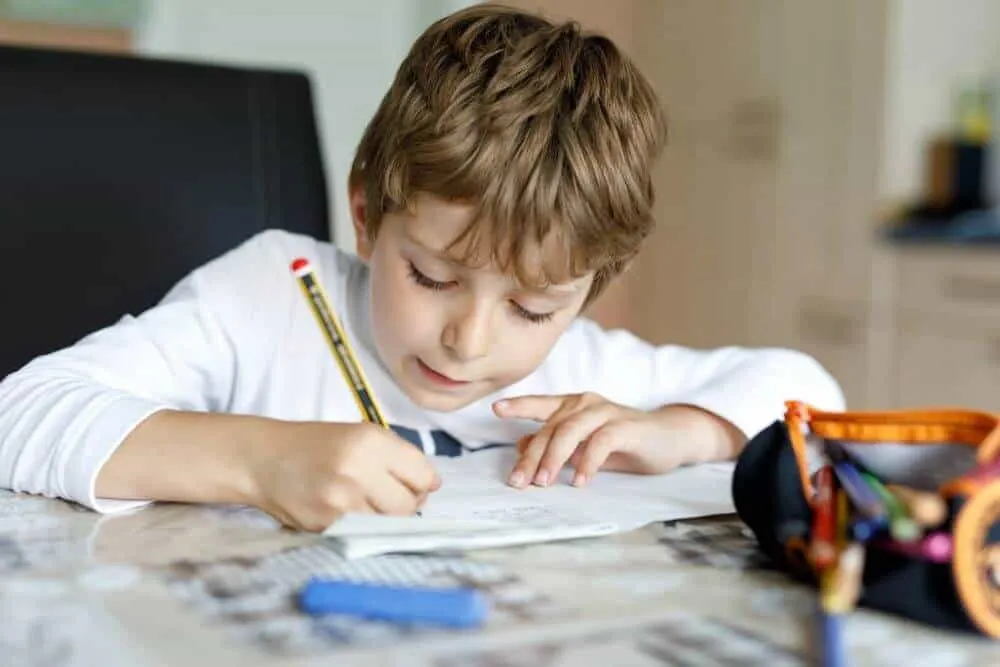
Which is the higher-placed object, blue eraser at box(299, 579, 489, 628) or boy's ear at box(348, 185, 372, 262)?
boy's ear at box(348, 185, 372, 262)

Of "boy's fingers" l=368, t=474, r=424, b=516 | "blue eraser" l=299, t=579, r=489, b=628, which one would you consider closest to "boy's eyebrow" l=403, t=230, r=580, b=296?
"boy's fingers" l=368, t=474, r=424, b=516

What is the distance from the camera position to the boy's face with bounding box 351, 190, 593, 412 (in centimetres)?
83

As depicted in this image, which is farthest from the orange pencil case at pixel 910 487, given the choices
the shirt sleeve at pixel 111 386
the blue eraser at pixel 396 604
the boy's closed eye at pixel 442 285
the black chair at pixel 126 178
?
the black chair at pixel 126 178

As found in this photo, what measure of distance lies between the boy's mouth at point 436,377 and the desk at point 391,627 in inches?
11.3

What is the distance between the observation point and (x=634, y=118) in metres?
0.92

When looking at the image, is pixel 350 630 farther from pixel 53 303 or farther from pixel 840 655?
pixel 53 303

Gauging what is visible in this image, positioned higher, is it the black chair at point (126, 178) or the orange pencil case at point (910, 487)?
the black chair at point (126, 178)

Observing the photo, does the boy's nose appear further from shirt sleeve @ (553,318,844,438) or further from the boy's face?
shirt sleeve @ (553,318,844,438)

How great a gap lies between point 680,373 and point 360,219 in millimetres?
349

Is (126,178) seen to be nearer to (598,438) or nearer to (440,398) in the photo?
(440,398)

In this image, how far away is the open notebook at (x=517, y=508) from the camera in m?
0.59

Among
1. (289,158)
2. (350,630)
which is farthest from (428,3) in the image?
(350,630)

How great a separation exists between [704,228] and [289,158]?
190 centimetres

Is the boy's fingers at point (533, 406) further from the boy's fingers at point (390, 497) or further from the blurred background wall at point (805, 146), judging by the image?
the blurred background wall at point (805, 146)
